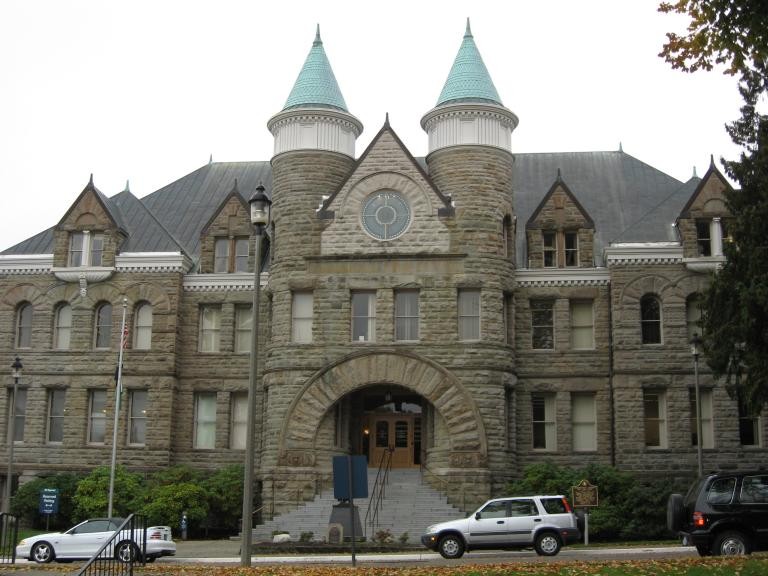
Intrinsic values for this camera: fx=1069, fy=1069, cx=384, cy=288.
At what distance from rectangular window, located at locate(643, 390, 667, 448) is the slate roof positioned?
5434mm

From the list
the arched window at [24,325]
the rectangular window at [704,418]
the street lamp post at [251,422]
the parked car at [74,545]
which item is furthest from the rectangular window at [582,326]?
the arched window at [24,325]

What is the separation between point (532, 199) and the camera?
4334 cm

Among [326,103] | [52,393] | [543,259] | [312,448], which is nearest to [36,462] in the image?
[52,393]

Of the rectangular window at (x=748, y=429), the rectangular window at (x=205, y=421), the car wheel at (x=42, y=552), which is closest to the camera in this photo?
the car wheel at (x=42, y=552)

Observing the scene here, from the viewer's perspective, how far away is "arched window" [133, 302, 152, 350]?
4019cm

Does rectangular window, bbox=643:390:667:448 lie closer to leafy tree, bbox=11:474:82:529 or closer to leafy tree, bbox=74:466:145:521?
leafy tree, bbox=74:466:145:521

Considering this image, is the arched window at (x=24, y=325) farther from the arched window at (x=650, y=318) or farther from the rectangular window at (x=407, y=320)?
the arched window at (x=650, y=318)

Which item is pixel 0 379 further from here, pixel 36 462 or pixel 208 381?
pixel 208 381

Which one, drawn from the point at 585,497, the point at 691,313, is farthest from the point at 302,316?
the point at 691,313

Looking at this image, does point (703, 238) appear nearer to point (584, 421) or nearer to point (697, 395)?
point (697, 395)

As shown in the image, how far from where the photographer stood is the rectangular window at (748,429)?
36.7 metres

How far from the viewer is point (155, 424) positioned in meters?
39.2

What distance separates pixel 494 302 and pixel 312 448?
25.8 ft

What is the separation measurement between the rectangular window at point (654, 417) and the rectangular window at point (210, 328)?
1583cm
